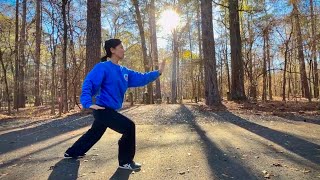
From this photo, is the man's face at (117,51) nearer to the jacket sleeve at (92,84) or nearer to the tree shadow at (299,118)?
the jacket sleeve at (92,84)

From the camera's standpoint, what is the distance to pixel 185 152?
6023mm

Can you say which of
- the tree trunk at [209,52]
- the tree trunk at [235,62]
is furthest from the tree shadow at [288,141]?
the tree trunk at [235,62]

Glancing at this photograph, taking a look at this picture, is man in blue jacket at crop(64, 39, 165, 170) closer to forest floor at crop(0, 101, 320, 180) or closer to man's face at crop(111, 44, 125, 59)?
man's face at crop(111, 44, 125, 59)

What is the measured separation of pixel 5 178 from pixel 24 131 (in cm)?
547

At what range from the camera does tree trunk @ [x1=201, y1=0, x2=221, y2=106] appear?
15234 millimetres

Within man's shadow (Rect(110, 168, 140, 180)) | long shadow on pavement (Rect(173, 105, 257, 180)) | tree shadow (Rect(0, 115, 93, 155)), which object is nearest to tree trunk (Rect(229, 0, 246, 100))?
tree shadow (Rect(0, 115, 93, 155))

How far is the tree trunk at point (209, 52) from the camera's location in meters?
15.2

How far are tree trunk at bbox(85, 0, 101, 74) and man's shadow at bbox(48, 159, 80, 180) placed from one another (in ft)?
28.4

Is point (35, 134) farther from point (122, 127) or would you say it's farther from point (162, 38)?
point (162, 38)

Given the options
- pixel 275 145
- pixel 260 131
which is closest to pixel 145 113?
pixel 260 131

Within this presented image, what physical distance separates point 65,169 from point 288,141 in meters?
4.33

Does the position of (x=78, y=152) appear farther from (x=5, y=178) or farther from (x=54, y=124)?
(x=54, y=124)

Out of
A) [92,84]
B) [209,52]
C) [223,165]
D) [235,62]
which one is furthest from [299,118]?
[235,62]

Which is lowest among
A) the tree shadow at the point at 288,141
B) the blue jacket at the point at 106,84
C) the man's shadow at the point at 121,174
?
the man's shadow at the point at 121,174
